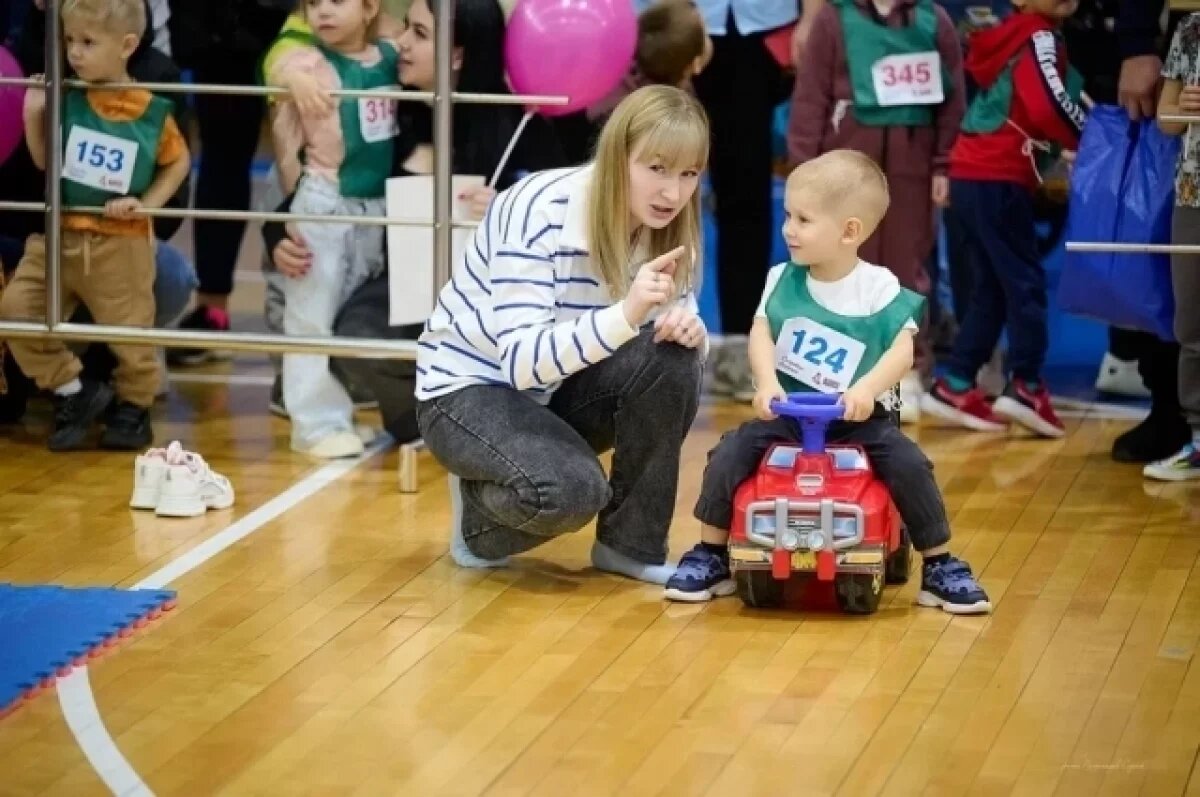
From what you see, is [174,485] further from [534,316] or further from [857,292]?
[857,292]

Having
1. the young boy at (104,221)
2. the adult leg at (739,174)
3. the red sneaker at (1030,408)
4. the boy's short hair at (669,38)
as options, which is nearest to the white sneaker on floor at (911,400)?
the red sneaker at (1030,408)

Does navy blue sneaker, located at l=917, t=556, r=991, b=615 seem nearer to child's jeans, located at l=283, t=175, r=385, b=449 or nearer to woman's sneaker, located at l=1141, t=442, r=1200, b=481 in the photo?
woman's sneaker, located at l=1141, t=442, r=1200, b=481

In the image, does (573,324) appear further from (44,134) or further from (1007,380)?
(1007,380)

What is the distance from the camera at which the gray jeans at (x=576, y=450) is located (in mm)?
3990

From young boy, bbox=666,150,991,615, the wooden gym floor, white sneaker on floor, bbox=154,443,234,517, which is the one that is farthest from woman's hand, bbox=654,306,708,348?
white sneaker on floor, bbox=154,443,234,517

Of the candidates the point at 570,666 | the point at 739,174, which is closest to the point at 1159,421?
the point at 739,174

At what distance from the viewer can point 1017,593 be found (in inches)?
160

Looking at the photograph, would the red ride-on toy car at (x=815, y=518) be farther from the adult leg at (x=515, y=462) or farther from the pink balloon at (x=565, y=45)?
the pink balloon at (x=565, y=45)

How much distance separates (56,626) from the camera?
12.3 feet

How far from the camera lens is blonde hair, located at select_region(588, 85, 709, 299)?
3.87m

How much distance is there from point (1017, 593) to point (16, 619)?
1819 millimetres

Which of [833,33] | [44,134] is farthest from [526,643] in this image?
[833,33]

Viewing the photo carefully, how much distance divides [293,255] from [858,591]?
1.89 m

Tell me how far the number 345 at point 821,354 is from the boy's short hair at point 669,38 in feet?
5.48
